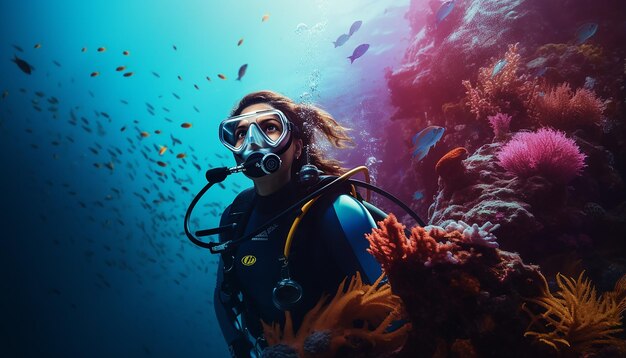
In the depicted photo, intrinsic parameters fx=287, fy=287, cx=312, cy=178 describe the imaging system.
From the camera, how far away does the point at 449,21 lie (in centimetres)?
1083

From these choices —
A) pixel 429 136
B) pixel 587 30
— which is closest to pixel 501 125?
pixel 429 136

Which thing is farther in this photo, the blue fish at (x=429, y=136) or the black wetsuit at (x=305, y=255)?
the blue fish at (x=429, y=136)

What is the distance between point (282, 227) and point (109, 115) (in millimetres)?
29990

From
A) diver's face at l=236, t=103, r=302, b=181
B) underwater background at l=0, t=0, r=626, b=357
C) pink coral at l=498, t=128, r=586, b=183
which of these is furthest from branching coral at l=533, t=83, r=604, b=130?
diver's face at l=236, t=103, r=302, b=181

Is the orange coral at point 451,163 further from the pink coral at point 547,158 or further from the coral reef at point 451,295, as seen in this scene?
the coral reef at point 451,295

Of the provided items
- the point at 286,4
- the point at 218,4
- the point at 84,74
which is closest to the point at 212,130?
the point at 84,74

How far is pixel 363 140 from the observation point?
17922 millimetres

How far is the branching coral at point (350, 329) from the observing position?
5.11ft

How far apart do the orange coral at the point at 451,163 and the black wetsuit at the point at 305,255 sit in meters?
2.64

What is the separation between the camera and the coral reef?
4.73 feet

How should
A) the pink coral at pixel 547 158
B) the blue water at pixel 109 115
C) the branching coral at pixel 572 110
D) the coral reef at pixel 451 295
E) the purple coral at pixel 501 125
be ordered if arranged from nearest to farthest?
the coral reef at pixel 451 295, the pink coral at pixel 547 158, the branching coral at pixel 572 110, the purple coral at pixel 501 125, the blue water at pixel 109 115

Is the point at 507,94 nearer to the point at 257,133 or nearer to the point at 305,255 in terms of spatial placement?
the point at 257,133

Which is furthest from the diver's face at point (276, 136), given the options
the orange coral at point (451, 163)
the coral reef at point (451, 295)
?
the orange coral at point (451, 163)

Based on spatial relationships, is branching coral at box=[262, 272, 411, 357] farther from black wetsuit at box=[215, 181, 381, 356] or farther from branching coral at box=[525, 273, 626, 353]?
branching coral at box=[525, 273, 626, 353]
